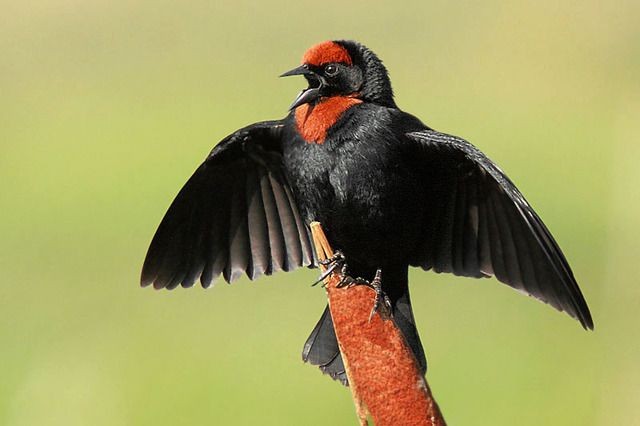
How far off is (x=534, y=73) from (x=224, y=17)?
291 cm

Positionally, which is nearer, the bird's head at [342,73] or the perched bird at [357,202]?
the perched bird at [357,202]

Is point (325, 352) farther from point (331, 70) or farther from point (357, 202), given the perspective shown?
point (331, 70)

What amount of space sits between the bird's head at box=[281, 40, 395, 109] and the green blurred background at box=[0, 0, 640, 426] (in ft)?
7.05

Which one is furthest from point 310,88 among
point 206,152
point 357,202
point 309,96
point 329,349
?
point 206,152

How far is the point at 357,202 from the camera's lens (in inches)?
173

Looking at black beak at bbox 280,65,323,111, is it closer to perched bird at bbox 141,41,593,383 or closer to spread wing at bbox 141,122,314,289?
perched bird at bbox 141,41,593,383

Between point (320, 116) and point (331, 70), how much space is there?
15 cm

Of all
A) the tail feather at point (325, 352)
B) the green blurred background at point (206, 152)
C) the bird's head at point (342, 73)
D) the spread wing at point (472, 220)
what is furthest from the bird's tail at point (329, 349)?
the green blurred background at point (206, 152)

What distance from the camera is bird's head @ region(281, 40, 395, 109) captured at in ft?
14.7

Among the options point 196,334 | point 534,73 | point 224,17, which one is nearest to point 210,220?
point 196,334

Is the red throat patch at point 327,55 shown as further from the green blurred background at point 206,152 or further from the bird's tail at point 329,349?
the green blurred background at point 206,152

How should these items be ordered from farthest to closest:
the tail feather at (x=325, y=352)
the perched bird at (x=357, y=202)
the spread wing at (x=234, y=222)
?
1. the spread wing at (x=234, y=222)
2. the perched bird at (x=357, y=202)
3. the tail feather at (x=325, y=352)

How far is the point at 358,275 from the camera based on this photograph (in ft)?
15.0

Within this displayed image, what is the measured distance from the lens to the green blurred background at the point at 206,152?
26.0ft
